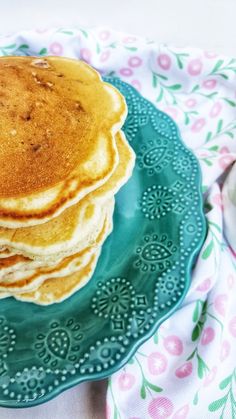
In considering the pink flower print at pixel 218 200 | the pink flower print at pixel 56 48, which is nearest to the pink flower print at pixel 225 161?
the pink flower print at pixel 218 200

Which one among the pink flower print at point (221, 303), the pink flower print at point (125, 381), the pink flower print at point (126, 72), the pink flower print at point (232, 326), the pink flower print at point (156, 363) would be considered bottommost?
the pink flower print at point (125, 381)

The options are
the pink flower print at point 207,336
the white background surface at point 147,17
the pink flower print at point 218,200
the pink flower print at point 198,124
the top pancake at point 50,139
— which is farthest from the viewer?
the white background surface at point 147,17

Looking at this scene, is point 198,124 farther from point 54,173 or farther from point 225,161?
point 54,173

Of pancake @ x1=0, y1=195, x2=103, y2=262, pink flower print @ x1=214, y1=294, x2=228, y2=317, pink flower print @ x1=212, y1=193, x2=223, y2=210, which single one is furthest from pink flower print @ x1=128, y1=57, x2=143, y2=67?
pink flower print @ x1=214, y1=294, x2=228, y2=317

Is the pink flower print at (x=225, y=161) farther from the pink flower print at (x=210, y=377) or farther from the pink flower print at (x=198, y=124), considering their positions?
the pink flower print at (x=210, y=377)

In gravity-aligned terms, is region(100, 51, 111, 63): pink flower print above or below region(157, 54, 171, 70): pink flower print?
below

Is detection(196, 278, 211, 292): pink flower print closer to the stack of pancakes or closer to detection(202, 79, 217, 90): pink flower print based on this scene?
the stack of pancakes

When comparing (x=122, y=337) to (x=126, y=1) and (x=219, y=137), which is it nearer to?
(x=219, y=137)
